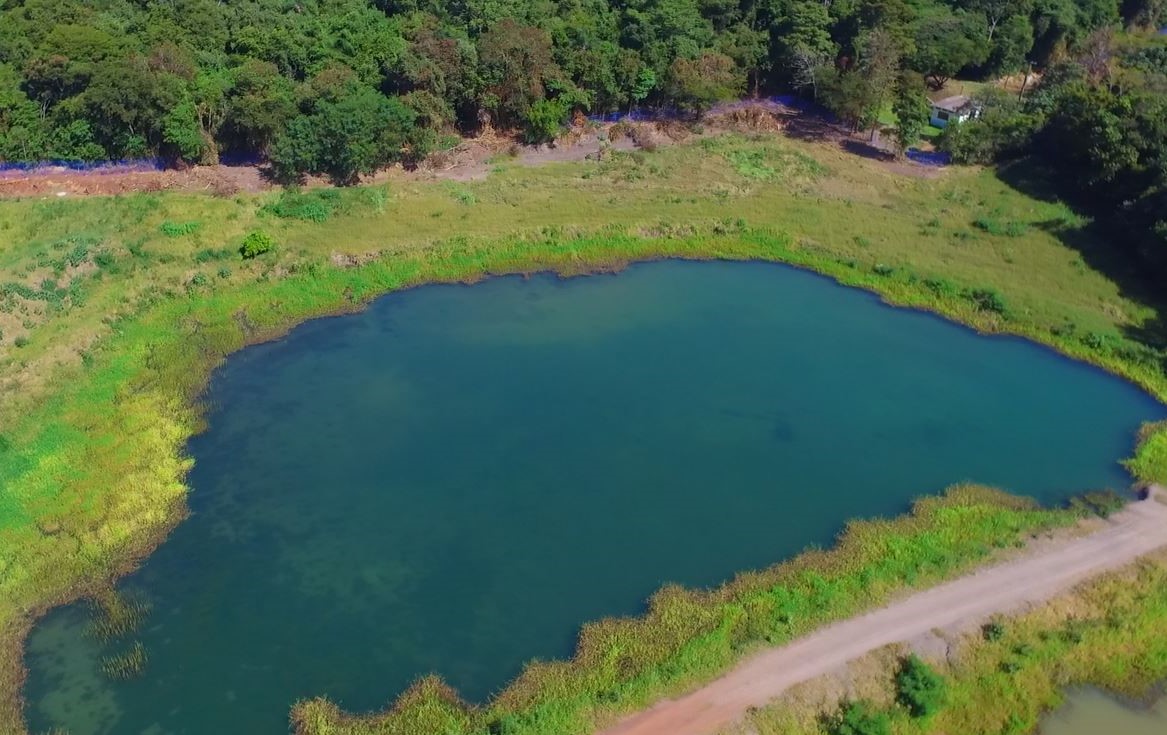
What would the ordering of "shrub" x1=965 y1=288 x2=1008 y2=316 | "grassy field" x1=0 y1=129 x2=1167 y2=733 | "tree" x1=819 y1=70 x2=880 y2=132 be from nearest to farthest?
"grassy field" x1=0 y1=129 x2=1167 y2=733
"shrub" x1=965 y1=288 x2=1008 y2=316
"tree" x1=819 y1=70 x2=880 y2=132

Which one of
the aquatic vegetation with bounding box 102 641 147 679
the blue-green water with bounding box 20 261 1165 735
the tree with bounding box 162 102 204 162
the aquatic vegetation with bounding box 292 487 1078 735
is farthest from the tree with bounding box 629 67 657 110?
the aquatic vegetation with bounding box 102 641 147 679

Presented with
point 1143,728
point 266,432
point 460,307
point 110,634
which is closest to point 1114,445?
point 1143,728

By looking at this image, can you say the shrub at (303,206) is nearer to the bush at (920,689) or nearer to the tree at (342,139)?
the tree at (342,139)

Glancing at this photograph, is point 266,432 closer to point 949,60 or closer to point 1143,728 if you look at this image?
point 1143,728

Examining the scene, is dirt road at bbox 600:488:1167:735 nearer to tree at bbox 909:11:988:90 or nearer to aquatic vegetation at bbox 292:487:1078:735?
aquatic vegetation at bbox 292:487:1078:735

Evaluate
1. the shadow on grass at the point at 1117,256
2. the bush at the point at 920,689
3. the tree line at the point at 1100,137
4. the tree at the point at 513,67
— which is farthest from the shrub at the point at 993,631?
the tree at the point at 513,67

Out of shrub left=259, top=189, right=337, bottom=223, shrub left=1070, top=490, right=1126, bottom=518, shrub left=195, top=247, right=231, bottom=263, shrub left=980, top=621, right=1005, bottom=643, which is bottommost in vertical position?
shrub left=195, top=247, right=231, bottom=263

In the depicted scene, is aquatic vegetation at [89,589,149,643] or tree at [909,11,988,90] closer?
aquatic vegetation at [89,589,149,643]

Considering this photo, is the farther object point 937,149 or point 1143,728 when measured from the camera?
point 937,149
